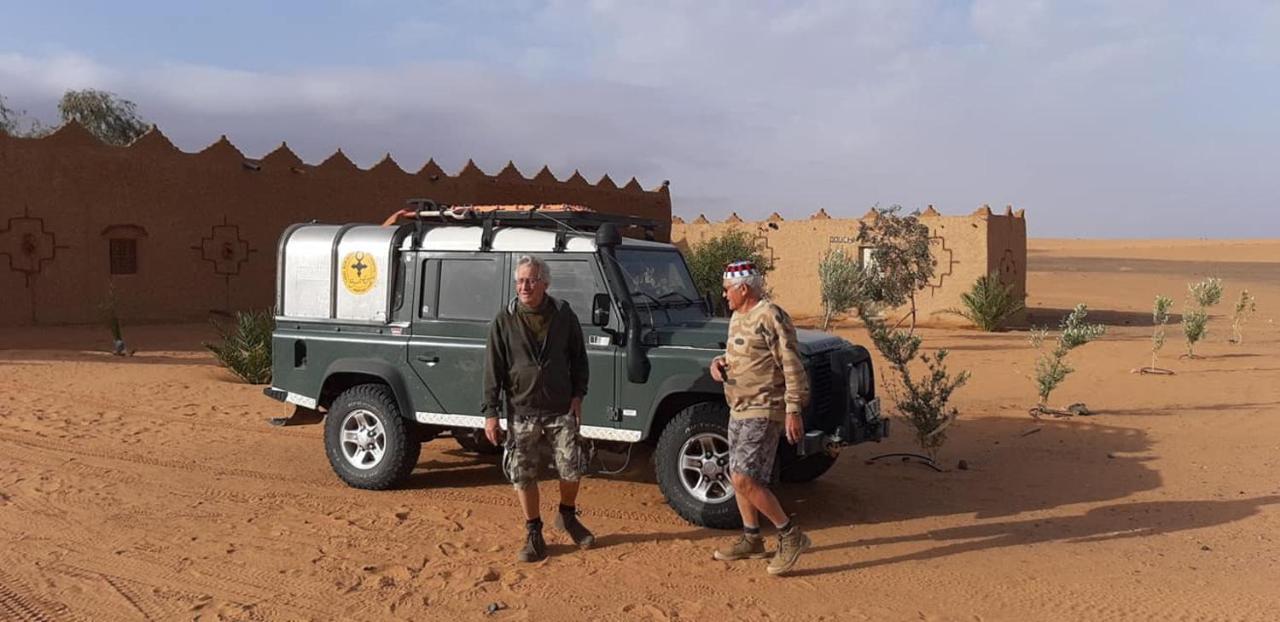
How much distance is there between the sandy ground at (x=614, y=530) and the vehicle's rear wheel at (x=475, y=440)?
18 centimetres

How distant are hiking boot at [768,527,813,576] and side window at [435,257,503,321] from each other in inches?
107

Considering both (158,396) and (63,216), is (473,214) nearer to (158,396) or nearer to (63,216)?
(158,396)

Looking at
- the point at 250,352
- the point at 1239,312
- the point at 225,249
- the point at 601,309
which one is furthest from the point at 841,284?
the point at 601,309

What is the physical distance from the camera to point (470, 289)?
6.99 metres

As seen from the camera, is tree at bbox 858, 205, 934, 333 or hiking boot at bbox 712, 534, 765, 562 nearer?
hiking boot at bbox 712, 534, 765, 562

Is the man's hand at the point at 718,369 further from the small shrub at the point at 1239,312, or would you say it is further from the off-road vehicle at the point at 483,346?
the small shrub at the point at 1239,312

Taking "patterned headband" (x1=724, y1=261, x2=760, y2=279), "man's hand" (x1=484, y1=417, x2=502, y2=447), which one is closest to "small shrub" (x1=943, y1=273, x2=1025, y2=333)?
"patterned headband" (x1=724, y1=261, x2=760, y2=279)

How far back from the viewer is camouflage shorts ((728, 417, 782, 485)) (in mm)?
5371

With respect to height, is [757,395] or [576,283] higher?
[576,283]

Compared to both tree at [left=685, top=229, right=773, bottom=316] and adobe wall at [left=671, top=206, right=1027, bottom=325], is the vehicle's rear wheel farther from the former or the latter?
adobe wall at [left=671, top=206, right=1027, bottom=325]

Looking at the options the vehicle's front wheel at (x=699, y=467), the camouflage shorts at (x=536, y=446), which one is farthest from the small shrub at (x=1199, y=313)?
the camouflage shorts at (x=536, y=446)

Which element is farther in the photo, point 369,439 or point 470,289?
point 369,439

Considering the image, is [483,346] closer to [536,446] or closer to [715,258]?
[536,446]

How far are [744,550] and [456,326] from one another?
8.90 ft
